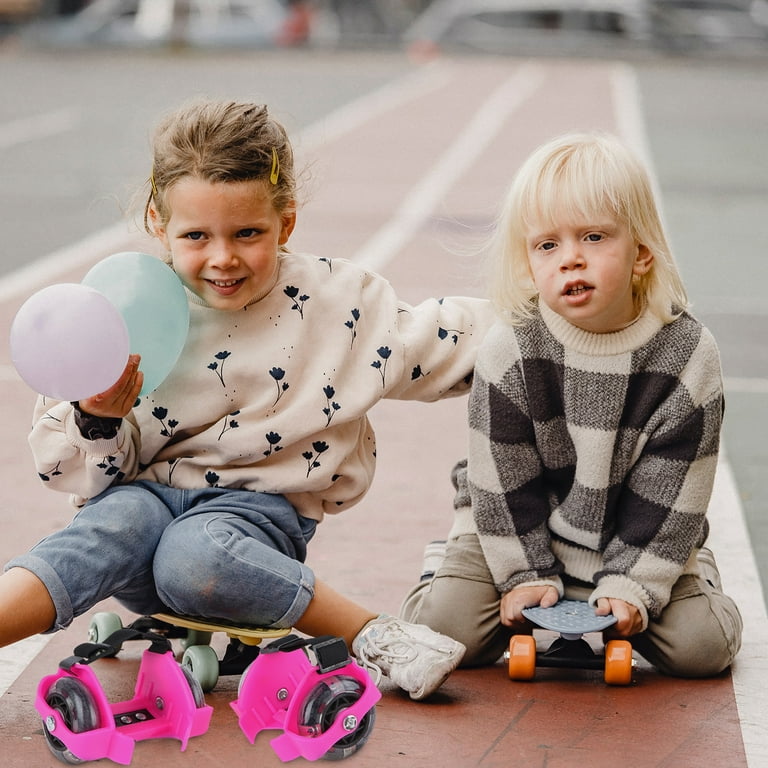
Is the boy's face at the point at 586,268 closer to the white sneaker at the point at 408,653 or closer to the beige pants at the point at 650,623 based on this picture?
the beige pants at the point at 650,623

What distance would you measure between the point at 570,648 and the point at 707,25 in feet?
105

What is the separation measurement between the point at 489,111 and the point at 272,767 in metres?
17.5

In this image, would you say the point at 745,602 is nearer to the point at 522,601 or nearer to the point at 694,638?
the point at 694,638

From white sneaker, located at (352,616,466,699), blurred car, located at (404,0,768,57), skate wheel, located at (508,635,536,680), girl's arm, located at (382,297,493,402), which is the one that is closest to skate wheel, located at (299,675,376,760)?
white sneaker, located at (352,616,466,699)

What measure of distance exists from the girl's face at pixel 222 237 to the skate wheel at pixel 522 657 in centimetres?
105

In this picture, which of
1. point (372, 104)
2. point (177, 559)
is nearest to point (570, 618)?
point (177, 559)

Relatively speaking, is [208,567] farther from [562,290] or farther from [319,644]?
[562,290]

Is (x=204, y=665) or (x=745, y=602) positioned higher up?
(x=204, y=665)

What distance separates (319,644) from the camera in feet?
10.5

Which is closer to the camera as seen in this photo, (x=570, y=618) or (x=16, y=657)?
(x=570, y=618)

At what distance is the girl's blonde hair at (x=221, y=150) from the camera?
11.7 ft

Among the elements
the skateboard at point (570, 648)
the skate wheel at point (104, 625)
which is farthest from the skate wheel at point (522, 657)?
the skate wheel at point (104, 625)

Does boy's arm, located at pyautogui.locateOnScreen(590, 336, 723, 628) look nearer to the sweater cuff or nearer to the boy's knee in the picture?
the boy's knee

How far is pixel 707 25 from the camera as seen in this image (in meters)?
33.7
